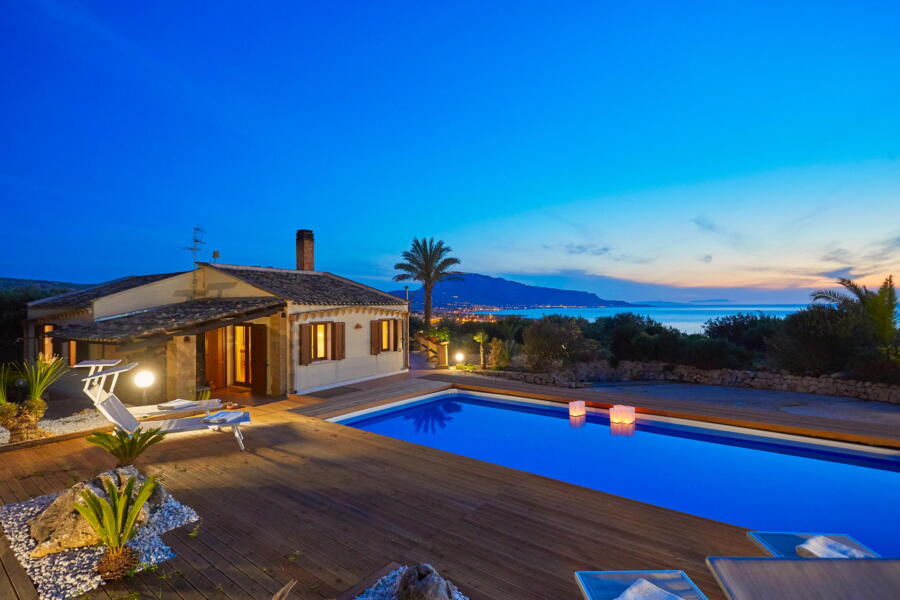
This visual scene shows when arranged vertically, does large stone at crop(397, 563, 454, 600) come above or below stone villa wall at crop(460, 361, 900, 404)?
above

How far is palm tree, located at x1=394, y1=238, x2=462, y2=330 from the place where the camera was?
23.3m

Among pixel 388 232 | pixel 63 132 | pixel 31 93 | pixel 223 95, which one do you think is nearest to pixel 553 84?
pixel 223 95

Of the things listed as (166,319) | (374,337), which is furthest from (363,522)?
(374,337)

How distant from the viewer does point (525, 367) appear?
14.6 m

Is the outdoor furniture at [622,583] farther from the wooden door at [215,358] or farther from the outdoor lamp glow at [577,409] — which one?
the wooden door at [215,358]

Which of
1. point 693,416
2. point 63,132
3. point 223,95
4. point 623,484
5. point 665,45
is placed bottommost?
point 623,484

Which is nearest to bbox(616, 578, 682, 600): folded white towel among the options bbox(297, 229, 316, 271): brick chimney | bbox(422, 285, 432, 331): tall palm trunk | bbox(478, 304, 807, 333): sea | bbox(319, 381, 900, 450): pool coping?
bbox(319, 381, 900, 450): pool coping

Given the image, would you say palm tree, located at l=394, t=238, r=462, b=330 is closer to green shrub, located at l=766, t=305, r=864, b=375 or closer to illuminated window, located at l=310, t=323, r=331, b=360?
illuminated window, located at l=310, t=323, r=331, b=360

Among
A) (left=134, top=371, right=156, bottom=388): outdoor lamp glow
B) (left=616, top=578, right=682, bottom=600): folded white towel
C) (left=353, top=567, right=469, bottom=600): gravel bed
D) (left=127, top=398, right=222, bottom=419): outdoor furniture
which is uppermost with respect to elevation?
(left=134, top=371, right=156, bottom=388): outdoor lamp glow

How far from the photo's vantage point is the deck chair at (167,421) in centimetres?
587

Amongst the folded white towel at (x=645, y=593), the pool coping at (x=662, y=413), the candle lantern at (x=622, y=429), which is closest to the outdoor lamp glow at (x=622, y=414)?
the candle lantern at (x=622, y=429)

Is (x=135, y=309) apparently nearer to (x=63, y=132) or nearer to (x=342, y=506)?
(x=342, y=506)

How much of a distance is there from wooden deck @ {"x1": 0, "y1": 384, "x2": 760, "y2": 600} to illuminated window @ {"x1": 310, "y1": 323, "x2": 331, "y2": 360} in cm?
497

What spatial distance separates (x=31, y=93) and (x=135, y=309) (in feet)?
88.7
